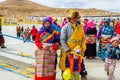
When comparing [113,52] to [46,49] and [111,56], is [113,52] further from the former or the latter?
[46,49]

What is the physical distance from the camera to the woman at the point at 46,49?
6297 mm

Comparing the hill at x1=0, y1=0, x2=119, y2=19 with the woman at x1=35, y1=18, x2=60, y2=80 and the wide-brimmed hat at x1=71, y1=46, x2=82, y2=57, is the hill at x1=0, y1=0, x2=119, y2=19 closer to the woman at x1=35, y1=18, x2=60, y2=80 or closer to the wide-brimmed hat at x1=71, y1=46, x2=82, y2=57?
the woman at x1=35, y1=18, x2=60, y2=80

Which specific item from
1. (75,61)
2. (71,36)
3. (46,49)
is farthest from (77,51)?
(46,49)

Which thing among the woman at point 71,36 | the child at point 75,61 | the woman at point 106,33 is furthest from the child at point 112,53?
the woman at point 106,33

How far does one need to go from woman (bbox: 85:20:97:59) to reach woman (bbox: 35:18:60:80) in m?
4.11

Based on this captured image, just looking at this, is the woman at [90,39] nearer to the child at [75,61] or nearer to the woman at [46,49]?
the woman at [46,49]

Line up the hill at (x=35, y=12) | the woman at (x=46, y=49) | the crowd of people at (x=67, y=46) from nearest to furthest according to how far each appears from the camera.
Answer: the crowd of people at (x=67, y=46), the woman at (x=46, y=49), the hill at (x=35, y=12)

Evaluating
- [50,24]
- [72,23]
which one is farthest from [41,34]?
[72,23]

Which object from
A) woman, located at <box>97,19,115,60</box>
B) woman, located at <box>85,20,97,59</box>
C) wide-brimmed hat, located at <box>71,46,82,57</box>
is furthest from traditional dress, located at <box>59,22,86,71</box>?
woman, located at <box>85,20,97,59</box>

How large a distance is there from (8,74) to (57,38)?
2.02 metres

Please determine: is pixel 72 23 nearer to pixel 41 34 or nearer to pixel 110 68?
pixel 41 34

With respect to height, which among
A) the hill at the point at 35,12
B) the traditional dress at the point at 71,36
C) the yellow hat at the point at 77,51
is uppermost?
the traditional dress at the point at 71,36

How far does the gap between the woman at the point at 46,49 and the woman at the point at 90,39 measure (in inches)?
162

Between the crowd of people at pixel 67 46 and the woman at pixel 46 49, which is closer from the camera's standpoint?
the crowd of people at pixel 67 46
